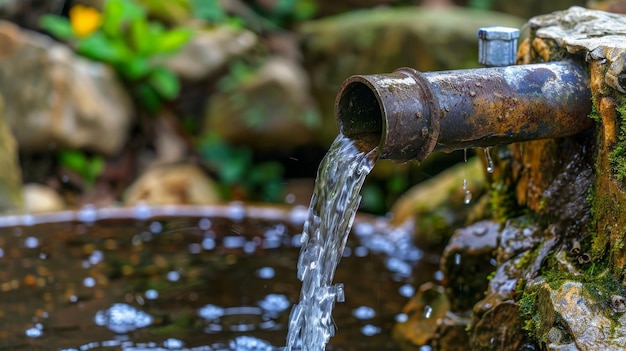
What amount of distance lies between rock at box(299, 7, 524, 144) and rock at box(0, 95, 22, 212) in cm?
281

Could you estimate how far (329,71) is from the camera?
732 centimetres

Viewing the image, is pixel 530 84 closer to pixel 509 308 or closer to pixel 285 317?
pixel 509 308

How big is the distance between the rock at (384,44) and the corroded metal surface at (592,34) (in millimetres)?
3731

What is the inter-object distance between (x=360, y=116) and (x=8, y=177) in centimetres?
356

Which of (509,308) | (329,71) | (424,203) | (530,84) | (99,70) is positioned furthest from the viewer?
(329,71)

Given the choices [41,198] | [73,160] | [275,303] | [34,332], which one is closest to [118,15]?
[73,160]

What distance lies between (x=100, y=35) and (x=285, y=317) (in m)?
4.12

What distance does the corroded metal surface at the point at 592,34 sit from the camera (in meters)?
2.42

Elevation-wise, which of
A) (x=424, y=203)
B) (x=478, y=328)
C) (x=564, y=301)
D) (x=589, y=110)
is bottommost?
(x=424, y=203)

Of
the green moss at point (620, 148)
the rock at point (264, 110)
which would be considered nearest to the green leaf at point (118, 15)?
the rock at point (264, 110)

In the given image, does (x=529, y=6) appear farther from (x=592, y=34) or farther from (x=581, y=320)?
(x=581, y=320)

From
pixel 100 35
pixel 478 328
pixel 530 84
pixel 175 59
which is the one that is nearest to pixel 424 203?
pixel 478 328

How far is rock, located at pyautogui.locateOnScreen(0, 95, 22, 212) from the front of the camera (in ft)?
17.6

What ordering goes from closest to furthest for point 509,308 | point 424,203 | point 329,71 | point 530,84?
point 530,84 < point 509,308 < point 424,203 < point 329,71
